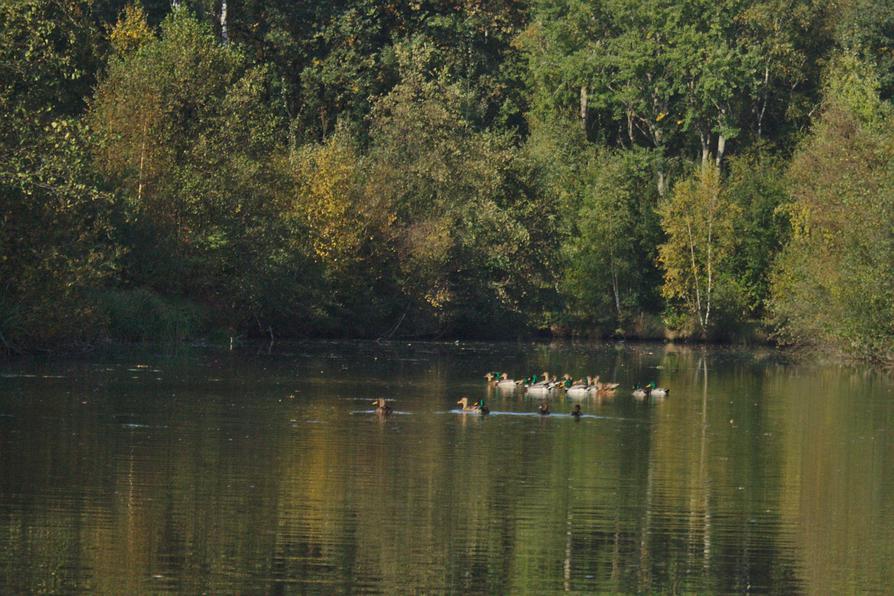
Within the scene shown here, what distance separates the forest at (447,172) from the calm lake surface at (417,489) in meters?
7.75

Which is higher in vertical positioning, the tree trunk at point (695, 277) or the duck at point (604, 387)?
the tree trunk at point (695, 277)

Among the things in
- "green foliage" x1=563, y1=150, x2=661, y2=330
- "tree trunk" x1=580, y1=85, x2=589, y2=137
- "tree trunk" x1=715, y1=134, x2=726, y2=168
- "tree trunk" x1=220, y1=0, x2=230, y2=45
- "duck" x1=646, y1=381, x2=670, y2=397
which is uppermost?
"tree trunk" x1=220, y1=0, x2=230, y2=45

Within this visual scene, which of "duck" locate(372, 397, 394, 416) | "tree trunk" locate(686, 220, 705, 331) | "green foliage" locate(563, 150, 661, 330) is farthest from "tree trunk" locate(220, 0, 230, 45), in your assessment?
"duck" locate(372, 397, 394, 416)

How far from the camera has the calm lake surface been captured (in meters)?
18.3

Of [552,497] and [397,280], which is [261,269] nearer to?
[397,280]

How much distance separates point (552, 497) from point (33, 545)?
27.5ft

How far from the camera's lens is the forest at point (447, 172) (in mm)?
50125

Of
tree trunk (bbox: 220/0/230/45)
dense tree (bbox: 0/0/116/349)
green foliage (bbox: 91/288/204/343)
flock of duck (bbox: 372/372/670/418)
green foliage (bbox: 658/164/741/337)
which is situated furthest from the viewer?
green foliage (bbox: 658/164/741/337)

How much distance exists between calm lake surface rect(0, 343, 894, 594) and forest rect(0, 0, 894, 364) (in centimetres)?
775

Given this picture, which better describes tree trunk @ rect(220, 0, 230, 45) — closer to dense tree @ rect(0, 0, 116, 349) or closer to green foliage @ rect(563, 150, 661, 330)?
green foliage @ rect(563, 150, 661, 330)

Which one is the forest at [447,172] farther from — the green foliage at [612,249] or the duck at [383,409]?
the duck at [383,409]

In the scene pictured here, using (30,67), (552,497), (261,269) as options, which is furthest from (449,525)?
(261,269)

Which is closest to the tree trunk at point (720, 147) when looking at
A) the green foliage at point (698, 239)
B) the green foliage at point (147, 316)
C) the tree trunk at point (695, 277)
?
the green foliage at point (698, 239)

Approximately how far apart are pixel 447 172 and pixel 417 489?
151 feet
